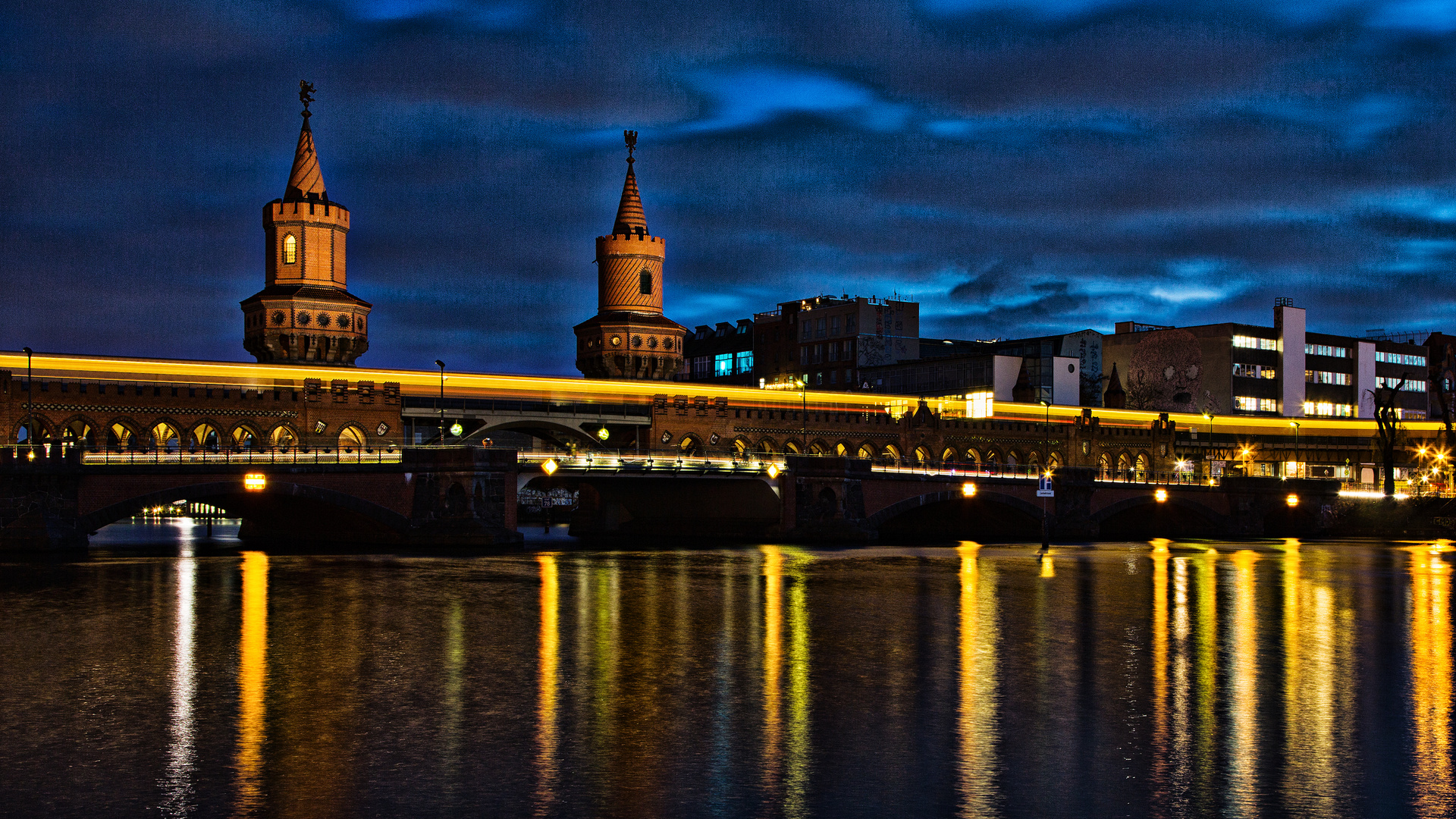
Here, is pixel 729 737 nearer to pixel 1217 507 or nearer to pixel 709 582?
pixel 709 582

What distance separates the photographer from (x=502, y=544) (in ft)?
207

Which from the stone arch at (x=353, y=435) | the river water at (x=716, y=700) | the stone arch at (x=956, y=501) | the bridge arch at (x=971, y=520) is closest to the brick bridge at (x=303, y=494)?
the river water at (x=716, y=700)

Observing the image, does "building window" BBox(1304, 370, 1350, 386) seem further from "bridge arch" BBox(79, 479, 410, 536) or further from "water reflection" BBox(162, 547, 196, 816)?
"water reflection" BBox(162, 547, 196, 816)

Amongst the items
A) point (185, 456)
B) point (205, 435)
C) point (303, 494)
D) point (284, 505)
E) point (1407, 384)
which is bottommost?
point (284, 505)

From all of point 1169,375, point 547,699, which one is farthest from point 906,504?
point 1169,375

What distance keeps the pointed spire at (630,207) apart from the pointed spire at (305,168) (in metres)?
24.7

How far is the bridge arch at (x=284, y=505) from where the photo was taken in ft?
184

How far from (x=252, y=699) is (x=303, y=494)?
39288 millimetres

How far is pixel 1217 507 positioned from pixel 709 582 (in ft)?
196

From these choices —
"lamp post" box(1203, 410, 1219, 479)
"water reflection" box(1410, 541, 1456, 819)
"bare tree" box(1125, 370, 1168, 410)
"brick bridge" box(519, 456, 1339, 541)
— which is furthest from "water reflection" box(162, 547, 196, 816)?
"bare tree" box(1125, 370, 1168, 410)

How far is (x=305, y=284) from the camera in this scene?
302ft

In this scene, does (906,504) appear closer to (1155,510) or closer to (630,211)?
(1155,510)

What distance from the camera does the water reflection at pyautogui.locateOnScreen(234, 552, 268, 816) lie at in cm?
1525

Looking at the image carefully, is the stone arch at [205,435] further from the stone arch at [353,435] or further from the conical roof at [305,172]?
the conical roof at [305,172]
